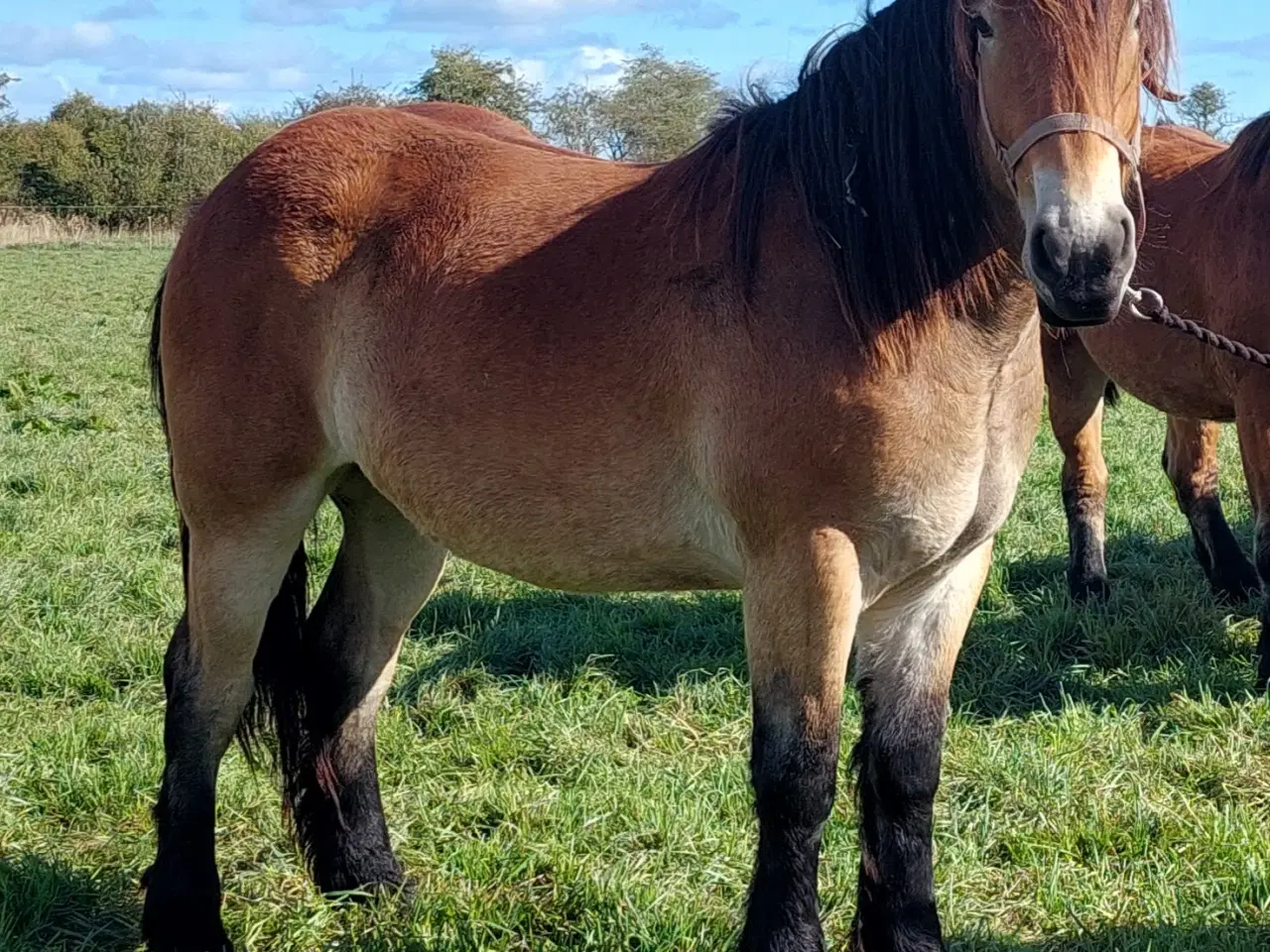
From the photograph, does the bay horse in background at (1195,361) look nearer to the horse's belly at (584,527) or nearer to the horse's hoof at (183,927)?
the horse's belly at (584,527)

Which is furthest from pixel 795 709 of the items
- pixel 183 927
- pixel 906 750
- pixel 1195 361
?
pixel 1195 361

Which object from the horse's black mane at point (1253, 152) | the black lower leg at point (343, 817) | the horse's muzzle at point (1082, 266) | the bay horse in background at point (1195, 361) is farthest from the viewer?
the horse's black mane at point (1253, 152)

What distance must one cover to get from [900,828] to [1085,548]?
3.25 meters

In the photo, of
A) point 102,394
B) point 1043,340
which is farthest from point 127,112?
point 1043,340

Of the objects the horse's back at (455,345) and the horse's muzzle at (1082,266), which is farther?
the horse's back at (455,345)

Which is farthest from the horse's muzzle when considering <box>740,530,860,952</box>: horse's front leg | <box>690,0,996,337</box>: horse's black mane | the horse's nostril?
<box>740,530,860,952</box>: horse's front leg

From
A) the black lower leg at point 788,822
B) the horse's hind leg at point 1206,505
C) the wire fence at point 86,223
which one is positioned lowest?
the black lower leg at point 788,822

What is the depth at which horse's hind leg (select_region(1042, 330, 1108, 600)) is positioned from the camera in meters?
5.74

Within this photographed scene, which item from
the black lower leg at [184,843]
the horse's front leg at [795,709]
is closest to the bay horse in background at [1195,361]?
the horse's front leg at [795,709]

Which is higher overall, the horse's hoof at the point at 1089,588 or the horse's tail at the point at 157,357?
the horse's tail at the point at 157,357

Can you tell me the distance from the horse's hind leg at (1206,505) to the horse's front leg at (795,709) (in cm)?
372

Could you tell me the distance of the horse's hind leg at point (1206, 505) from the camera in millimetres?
5566

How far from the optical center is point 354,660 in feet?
11.8

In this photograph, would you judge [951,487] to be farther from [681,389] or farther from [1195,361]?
[1195,361]
